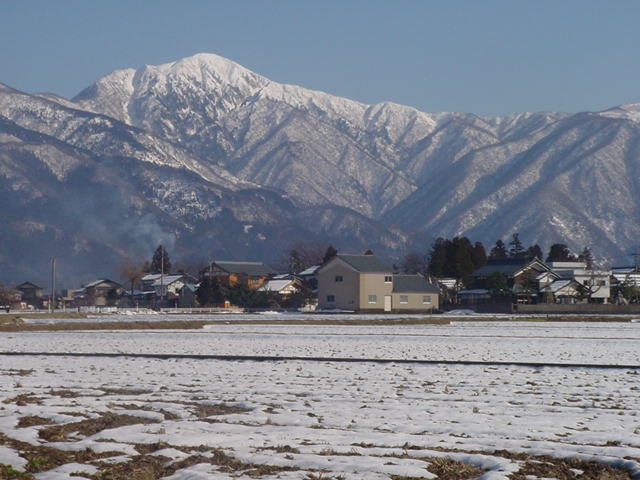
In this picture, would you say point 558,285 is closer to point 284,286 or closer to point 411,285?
point 411,285

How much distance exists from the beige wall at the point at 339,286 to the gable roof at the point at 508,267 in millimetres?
17193

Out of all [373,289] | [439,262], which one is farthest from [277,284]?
[373,289]

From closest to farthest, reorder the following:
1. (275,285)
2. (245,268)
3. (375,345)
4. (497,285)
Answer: (375,345) < (497,285) < (275,285) < (245,268)

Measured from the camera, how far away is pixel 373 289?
95.9m

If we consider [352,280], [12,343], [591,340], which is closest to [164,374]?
[12,343]

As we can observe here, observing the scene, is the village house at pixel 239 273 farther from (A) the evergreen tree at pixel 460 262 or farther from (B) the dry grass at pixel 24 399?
(B) the dry grass at pixel 24 399

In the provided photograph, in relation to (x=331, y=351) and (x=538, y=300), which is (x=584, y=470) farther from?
(x=538, y=300)

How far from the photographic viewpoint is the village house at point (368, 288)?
95.5 metres

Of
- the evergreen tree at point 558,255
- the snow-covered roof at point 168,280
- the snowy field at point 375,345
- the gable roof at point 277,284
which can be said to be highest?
the evergreen tree at point 558,255

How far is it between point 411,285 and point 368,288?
5.05 m

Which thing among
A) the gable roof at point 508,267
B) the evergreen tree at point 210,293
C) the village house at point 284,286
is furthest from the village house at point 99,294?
the gable roof at point 508,267

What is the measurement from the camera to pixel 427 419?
15.0 meters

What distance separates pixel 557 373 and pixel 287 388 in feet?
23.5

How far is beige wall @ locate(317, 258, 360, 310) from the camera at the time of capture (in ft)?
314
